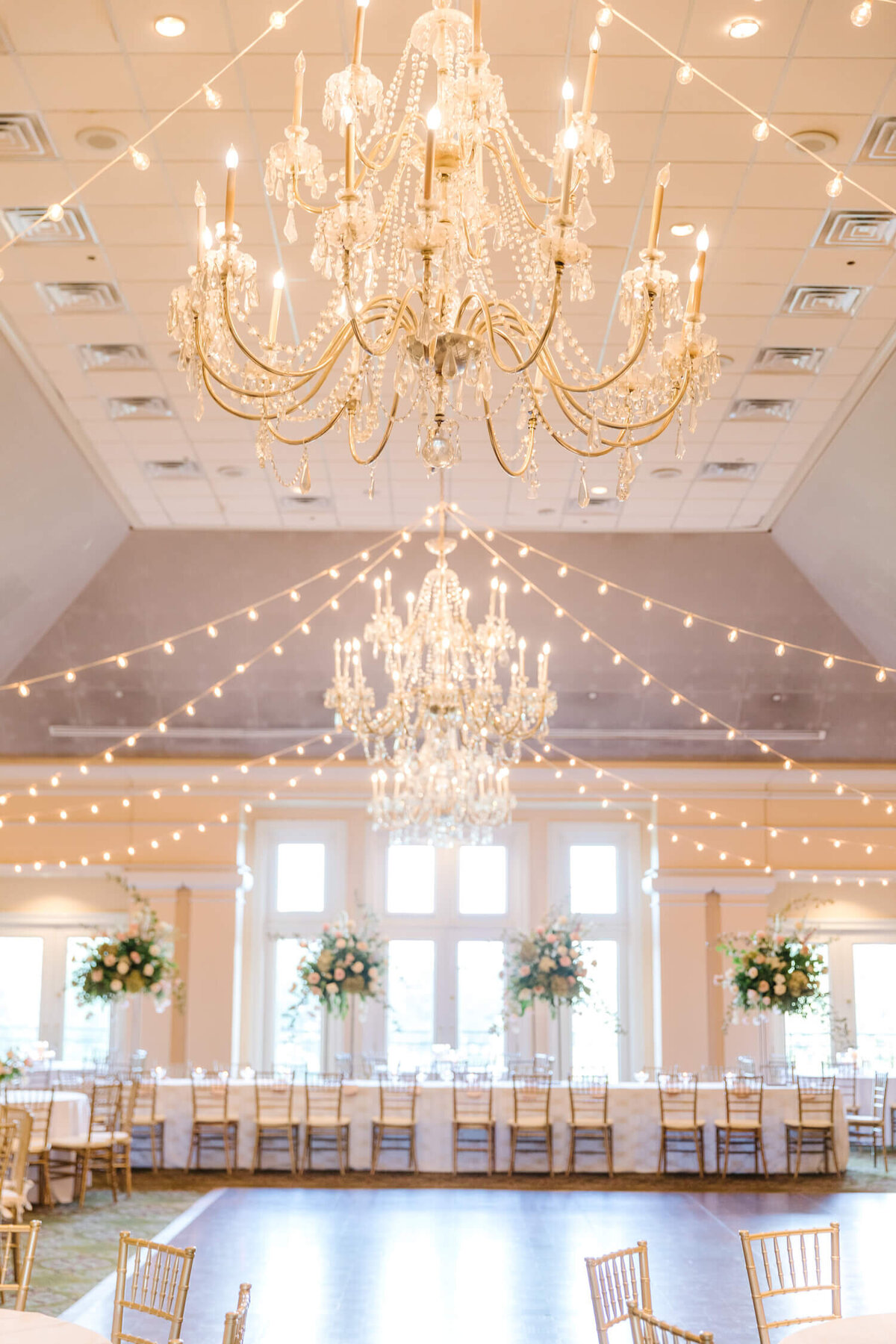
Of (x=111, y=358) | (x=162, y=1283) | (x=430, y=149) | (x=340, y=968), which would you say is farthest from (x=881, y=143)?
(x=340, y=968)

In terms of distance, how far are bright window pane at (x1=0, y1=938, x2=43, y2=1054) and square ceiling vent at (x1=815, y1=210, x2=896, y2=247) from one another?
40.3ft

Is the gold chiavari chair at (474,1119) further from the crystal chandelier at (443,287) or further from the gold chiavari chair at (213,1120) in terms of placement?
the crystal chandelier at (443,287)

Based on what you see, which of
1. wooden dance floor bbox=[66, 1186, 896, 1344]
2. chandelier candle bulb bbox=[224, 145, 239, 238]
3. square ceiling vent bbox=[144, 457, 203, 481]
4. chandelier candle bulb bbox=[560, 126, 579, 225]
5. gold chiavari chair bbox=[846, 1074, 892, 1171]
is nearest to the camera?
chandelier candle bulb bbox=[560, 126, 579, 225]

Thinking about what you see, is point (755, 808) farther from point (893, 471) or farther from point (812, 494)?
point (893, 471)

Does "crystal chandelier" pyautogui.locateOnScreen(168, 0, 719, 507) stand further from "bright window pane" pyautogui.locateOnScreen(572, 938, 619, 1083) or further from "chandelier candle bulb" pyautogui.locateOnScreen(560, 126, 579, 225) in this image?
"bright window pane" pyautogui.locateOnScreen(572, 938, 619, 1083)

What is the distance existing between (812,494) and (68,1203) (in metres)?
8.40

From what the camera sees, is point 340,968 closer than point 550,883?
Yes

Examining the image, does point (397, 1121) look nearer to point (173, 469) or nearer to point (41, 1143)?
point (41, 1143)

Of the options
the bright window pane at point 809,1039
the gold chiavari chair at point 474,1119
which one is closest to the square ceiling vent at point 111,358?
the gold chiavari chair at point 474,1119

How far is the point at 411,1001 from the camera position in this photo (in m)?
15.7

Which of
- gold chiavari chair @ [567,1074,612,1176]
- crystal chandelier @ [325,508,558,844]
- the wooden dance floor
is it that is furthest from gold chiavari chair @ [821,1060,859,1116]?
crystal chandelier @ [325,508,558,844]

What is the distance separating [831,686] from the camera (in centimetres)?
1463

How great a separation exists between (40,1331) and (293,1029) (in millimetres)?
11612

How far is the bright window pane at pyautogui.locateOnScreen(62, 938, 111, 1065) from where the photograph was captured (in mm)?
15188
